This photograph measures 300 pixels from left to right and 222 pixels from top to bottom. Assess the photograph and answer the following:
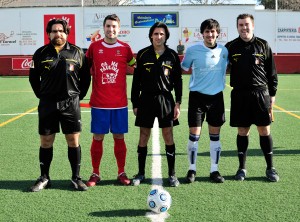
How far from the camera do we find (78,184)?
5121 millimetres

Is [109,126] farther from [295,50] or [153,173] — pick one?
[295,50]

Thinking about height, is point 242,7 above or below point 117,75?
above

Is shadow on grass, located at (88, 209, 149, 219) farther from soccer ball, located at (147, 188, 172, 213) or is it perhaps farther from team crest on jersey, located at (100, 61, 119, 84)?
team crest on jersey, located at (100, 61, 119, 84)

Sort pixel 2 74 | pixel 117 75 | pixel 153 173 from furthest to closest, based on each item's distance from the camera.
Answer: pixel 2 74
pixel 153 173
pixel 117 75

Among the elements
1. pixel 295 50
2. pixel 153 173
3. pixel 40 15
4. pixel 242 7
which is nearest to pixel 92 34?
pixel 40 15

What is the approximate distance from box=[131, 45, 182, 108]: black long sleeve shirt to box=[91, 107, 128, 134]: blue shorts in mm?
238

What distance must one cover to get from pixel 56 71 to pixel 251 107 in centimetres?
233

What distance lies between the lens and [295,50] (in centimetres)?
3219

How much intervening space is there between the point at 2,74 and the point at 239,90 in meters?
21.9

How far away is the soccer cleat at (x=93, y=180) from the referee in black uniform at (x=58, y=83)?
0.43 feet

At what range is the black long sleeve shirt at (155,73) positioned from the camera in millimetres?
5195

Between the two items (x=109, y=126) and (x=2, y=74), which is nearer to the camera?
(x=109, y=126)

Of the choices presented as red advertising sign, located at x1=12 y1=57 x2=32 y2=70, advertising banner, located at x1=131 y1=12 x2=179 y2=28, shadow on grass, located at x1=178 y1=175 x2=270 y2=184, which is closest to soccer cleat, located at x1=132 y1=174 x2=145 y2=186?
shadow on grass, located at x1=178 y1=175 x2=270 y2=184

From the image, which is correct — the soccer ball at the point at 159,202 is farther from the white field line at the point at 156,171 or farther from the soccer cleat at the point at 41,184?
the soccer cleat at the point at 41,184
